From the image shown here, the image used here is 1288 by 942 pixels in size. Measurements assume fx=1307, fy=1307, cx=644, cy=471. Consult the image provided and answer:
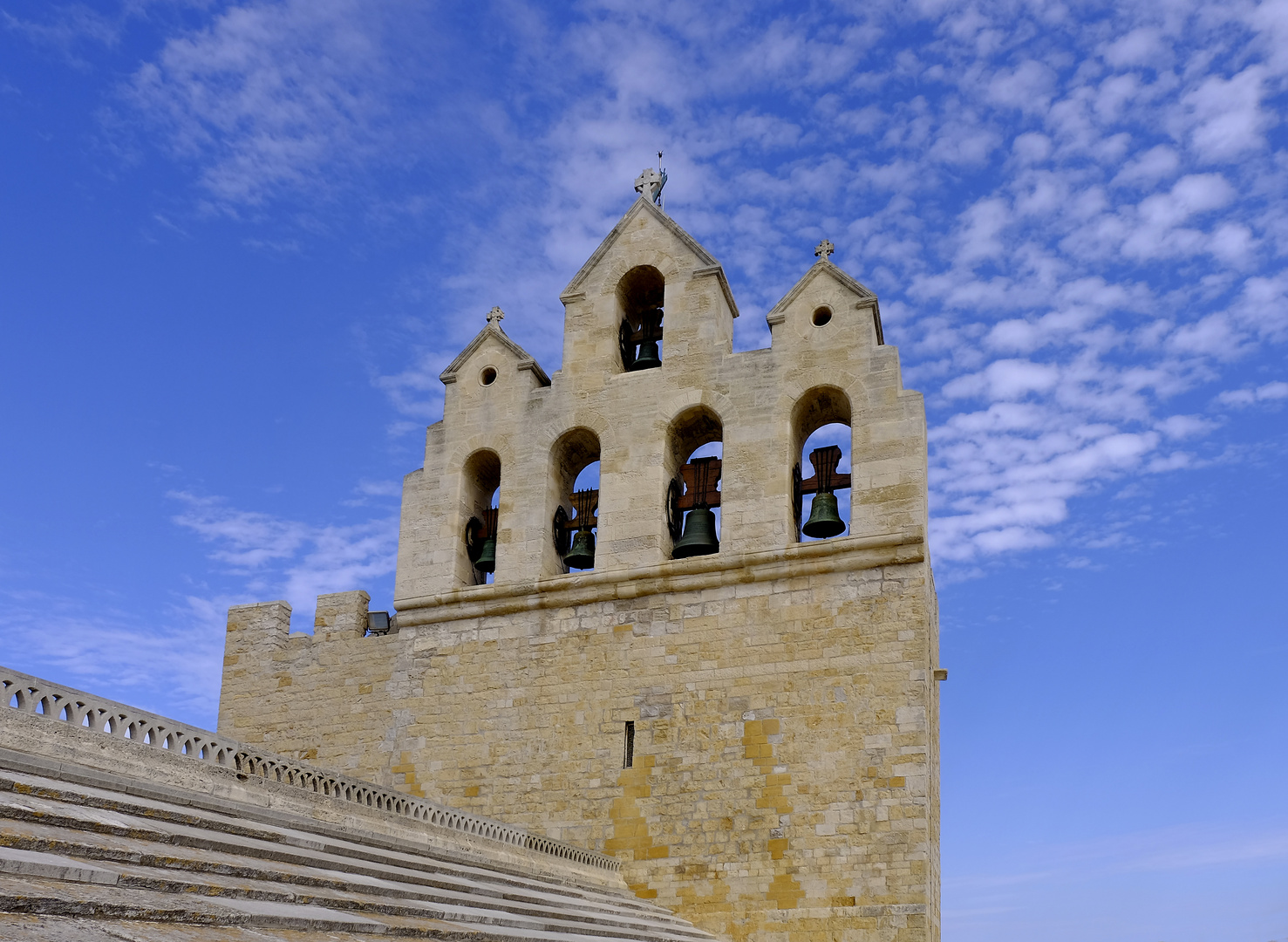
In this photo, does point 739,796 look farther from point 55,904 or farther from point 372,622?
point 55,904

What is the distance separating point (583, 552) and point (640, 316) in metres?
3.91

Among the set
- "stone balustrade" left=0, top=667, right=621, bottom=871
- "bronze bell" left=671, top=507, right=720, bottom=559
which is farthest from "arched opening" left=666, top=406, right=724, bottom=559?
"stone balustrade" left=0, top=667, right=621, bottom=871

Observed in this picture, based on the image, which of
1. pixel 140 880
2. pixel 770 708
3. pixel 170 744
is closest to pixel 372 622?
pixel 770 708

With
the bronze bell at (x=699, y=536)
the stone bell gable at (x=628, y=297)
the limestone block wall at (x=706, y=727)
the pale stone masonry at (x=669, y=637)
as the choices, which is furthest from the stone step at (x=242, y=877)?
the stone bell gable at (x=628, y=297)

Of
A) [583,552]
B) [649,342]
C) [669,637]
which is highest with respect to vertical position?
[649,342]

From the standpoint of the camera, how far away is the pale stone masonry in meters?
14.9

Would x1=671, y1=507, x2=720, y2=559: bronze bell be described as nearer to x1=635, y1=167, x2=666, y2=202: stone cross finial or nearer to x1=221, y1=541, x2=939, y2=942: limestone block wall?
x1=221, y1=541, x2=939, y2=942: limestone block wall

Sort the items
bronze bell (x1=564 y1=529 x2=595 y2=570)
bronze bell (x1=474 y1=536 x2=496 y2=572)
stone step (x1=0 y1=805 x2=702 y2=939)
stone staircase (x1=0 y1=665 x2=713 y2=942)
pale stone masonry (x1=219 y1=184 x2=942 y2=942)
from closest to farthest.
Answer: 1. stone staircase (x1=0 y1=665 x2=713 y2=942)
2. stone step (x1=0 y1=805 x2=702 y2=939)
3. pale stone masonry (x1=219 y1=184 x2=942 y2=942)
4. bronze bell (x1=564 y1=529 x2=595 y2=570)
5. bronze bell (x1=474 y1=536 x2=496 y2=572)

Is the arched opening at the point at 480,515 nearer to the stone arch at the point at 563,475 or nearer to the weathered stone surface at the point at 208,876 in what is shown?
the stone arch at the point at 563,475

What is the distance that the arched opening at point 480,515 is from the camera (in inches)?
729

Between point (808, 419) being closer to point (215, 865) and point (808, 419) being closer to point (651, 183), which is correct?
point (651, 183)

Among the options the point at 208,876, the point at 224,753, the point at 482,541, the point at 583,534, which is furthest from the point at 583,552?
the point at 208,876

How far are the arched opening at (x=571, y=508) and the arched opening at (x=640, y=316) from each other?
1347 mm

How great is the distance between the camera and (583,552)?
17984 millimetres
